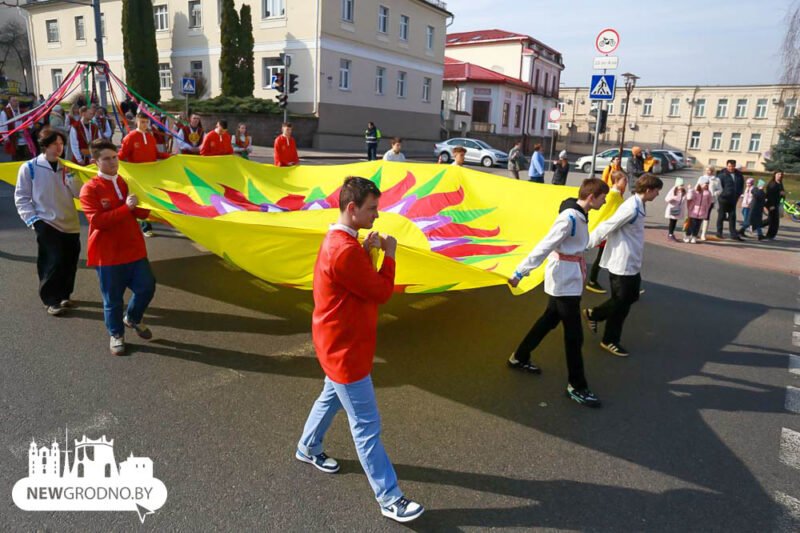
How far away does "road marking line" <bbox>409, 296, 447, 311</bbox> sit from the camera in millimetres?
6707

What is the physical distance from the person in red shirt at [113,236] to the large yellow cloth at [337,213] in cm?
48

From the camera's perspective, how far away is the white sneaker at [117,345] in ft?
16.0

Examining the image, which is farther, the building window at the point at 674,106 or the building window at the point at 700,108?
the building window at the point at 674,106

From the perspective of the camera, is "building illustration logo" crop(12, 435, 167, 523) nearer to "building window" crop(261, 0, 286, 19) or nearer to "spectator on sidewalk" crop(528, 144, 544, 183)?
"spectator on sidewalk" crop(528, 144, 544, 183)

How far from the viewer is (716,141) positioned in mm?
61906

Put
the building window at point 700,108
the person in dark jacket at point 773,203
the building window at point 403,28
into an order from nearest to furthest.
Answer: the person in dark jacket at point 773,203
the building window at point 403,28
the building window at point 700,108

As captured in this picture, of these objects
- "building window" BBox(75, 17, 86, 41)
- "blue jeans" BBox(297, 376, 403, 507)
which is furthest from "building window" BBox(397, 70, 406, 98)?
"blue jeans" BBox(297, 376, 403, 507)

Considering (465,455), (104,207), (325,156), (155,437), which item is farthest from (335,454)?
(325,156)

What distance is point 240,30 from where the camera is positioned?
102 ft

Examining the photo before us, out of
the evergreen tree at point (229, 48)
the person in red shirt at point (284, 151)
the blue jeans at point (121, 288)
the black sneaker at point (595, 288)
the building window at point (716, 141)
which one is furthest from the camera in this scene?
the building window at point (716, 141)

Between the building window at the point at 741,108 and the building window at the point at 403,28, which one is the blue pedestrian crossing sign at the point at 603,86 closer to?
the building window at the point at 403,28

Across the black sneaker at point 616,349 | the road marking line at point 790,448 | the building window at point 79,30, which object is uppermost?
the building window at point 79,30

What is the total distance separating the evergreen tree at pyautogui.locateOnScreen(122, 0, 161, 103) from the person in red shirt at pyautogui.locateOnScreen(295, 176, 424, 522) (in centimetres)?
3510

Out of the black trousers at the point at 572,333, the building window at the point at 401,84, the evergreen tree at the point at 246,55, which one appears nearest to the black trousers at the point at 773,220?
the black trousers at the point at 572,333
